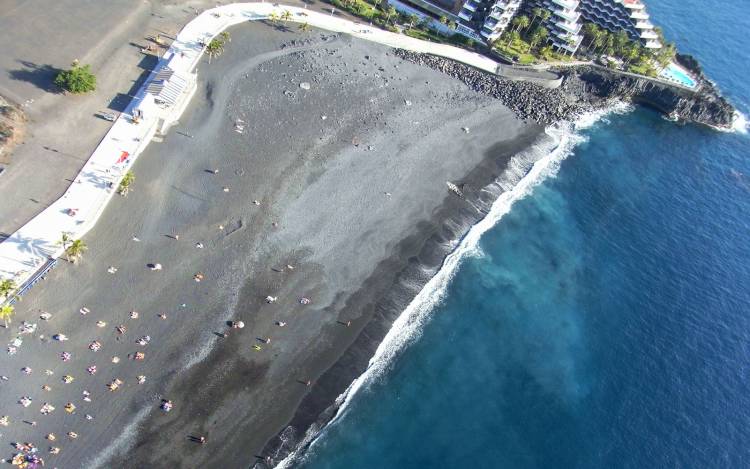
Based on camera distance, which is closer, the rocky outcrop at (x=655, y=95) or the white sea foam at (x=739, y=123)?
the rocky outcrop at (x=655, y=95)

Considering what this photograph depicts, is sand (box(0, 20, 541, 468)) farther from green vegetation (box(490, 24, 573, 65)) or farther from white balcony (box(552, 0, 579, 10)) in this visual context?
white balcony (box(552, 0, 579, 10))

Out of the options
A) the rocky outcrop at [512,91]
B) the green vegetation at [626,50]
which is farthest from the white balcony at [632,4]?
the rocky outcrop at [512,91]

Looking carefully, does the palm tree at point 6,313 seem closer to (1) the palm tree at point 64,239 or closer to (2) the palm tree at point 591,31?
(1) the palm tree at point 64,239

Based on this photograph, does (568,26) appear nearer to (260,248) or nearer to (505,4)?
(505,4)

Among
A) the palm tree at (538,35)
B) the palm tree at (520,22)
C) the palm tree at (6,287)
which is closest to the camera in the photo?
the palm tree at (6,287)

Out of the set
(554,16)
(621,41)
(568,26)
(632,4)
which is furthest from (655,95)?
(554,16)

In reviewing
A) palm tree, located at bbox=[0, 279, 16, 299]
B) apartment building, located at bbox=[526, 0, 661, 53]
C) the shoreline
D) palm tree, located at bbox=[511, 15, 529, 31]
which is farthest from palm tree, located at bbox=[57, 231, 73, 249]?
apartment building, located at bbox=[526, 0, 661, 53]

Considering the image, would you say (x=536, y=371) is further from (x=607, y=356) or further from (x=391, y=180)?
(x=391, y=180)
